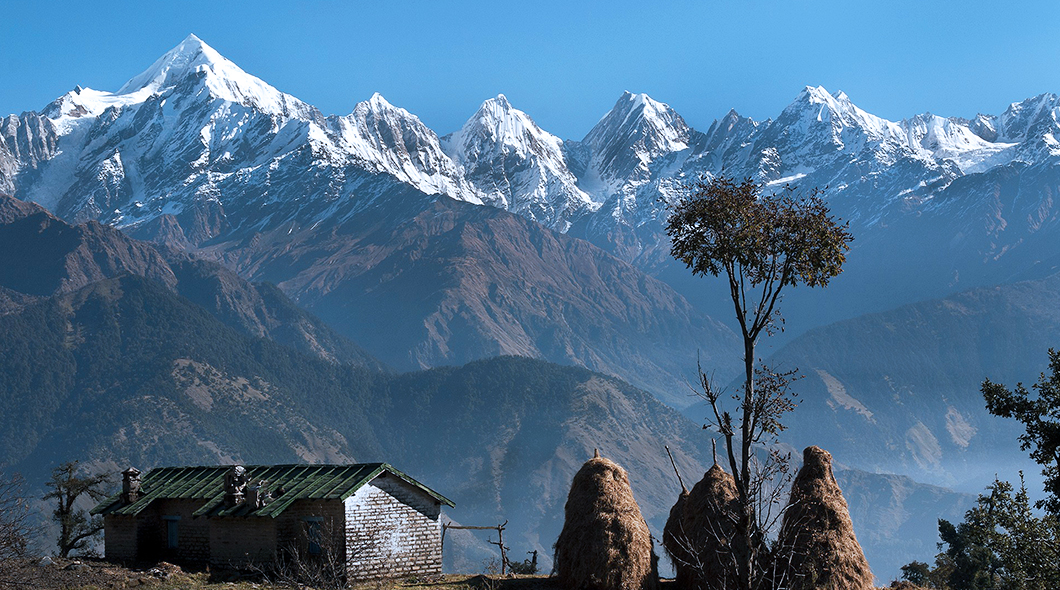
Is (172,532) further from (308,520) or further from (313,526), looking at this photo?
(313,526)

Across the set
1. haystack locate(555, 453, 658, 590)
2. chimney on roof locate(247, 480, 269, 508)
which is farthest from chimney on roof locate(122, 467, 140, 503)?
haystack locate(555, 453, 658, 590)

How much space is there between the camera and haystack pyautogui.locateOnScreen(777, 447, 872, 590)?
37.5 metres

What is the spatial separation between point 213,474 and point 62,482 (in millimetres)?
28365

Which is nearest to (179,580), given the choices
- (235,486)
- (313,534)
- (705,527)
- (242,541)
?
(242,541)

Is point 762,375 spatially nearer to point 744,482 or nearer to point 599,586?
point 744,482

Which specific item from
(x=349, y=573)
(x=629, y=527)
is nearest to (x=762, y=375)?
(x=629, y=527)

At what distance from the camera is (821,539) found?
38.2 metres

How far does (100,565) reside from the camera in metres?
49.9

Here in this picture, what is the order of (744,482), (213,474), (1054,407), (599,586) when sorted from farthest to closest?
(213,474)
(599,586)
(1054,407)
(744,482)

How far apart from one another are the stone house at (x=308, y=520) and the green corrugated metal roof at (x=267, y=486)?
2.6 inches

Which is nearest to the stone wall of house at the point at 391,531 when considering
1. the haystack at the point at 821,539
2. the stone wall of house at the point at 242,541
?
the stone wall of house at the point at 242,541

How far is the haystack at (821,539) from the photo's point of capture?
3753 cm

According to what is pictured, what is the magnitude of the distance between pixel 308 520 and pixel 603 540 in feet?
44.9

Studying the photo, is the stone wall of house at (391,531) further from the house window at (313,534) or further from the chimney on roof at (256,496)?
the chimney on roof at (256,496)
